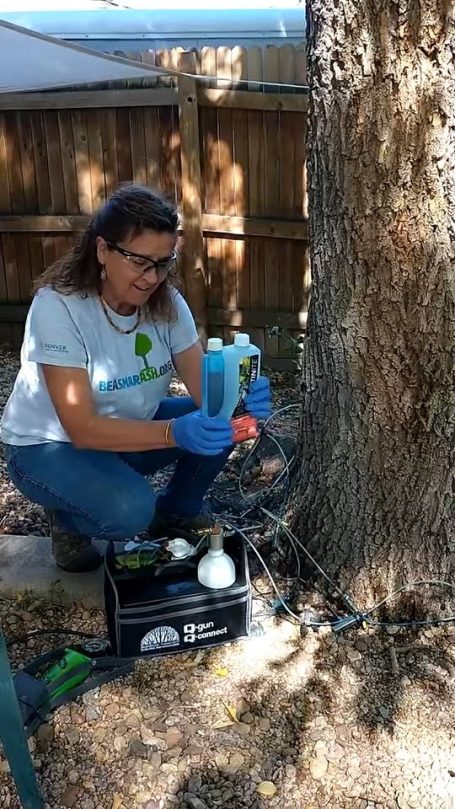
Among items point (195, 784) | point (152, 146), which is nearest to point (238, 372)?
point (195, 784)

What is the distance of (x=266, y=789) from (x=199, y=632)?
48 centimetres

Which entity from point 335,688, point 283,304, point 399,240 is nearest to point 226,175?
point 283,304

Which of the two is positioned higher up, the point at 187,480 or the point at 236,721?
the point at 187,480

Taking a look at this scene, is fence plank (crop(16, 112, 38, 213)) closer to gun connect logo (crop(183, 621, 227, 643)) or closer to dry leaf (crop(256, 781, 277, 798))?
gun connect logo (crop(183, 621, 227, 643))


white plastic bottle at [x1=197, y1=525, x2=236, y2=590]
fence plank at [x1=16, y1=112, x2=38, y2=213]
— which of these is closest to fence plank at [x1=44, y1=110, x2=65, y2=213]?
fence plank at [x1=16, y1=112, x2=38, y2=213]

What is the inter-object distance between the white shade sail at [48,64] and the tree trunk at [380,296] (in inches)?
58.0

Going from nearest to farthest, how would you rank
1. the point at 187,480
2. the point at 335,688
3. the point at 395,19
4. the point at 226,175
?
1. the point at 395,19
2. the point at 335,688
3. the point at 187,480
4. the point at 226,175

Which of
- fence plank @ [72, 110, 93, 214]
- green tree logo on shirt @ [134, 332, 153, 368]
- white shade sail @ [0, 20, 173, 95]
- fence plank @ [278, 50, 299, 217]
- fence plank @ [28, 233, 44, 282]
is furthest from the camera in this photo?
fence plank @ [28, 233, 44, 282]

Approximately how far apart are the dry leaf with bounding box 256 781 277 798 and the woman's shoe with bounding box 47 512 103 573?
949 millimetres

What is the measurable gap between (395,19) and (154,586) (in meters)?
1.53

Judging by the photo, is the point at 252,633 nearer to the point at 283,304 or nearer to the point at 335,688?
the point at 335,688

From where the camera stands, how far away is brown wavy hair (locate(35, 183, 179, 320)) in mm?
2160

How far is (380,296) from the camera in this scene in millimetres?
2035

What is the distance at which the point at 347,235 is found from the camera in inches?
80.4
